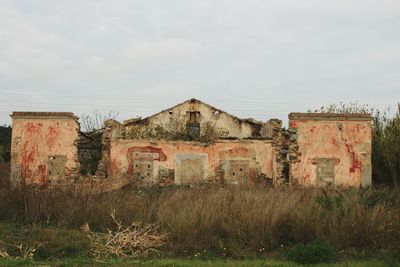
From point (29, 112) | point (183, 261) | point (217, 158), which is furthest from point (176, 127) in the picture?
point (183, 261)

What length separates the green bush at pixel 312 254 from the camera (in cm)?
850

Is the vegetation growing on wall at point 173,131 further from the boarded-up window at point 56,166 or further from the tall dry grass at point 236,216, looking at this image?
the tall dry grass at point 236,216

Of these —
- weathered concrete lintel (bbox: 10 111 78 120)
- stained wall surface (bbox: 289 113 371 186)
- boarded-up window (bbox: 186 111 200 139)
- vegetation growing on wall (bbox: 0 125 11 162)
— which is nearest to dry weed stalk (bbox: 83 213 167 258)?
stained wall surface (bbox: 289 113 371 186)

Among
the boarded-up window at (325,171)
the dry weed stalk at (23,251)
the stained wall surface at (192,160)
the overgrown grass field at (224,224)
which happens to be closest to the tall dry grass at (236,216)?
the overgrown grass field at (224,224)

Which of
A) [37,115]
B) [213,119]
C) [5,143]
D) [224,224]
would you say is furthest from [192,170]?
[5,143]

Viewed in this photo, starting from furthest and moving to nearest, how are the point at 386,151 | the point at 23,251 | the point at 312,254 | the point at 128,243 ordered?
the point at 386,151, the point at 128,243, the point at 23,251, the point at 312,254

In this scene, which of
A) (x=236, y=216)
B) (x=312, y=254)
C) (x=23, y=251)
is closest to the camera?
(x=312, y=254)

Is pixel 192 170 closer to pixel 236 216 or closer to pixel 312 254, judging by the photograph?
pixel 236 216

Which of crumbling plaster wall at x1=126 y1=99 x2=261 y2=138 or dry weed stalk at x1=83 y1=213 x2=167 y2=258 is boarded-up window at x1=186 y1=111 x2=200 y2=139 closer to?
crumbling plaster wall at x1=126 y1=99 x2=261 y2=138

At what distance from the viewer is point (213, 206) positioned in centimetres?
1102

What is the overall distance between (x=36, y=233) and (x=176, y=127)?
17582mm

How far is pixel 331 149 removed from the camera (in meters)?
24.3

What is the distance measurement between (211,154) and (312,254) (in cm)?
1663

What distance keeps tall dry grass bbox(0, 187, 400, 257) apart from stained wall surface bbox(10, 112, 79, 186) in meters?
12.9
